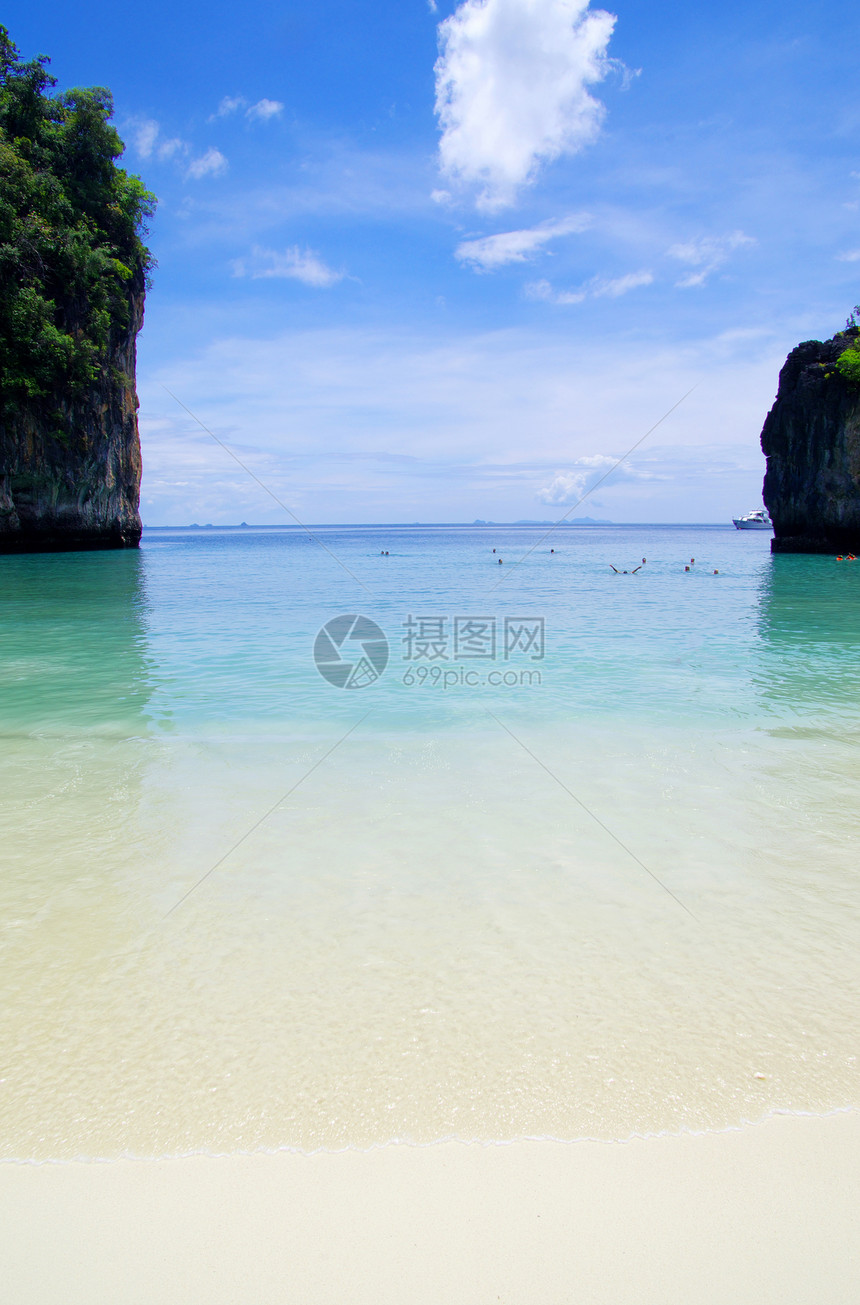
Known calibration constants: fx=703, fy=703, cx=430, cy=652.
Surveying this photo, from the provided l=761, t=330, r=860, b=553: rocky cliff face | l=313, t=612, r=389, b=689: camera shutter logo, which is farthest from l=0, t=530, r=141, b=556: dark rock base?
l=761, t=330, r=860, b=553: rocky cliff face

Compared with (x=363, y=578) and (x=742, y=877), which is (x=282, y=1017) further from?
(x=363, y=578)

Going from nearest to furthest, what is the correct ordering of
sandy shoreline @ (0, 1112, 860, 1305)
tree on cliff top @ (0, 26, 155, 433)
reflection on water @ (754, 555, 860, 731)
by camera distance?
sandy shoreline @ (0, 1112, 860, 1305), reflection on water @ (754, 555, 860, 731), tree on cliff top @ (0, 26, 155, 433)

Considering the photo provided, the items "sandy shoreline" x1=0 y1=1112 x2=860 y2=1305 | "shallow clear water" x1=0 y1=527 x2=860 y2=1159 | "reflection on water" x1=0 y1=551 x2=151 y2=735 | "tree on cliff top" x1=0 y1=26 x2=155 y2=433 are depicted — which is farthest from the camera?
"tree on cliff top" x1=0 y1=26 x2=155 y2=433

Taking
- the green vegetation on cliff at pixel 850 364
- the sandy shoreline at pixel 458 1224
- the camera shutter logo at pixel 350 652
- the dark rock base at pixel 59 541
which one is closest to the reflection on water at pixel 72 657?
the camera shutter logo at pixel 350 652

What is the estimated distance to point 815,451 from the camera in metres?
41.6

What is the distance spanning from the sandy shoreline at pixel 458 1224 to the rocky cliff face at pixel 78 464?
1573 inches

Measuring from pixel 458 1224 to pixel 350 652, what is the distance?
1164cm

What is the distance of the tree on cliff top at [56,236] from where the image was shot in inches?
1273

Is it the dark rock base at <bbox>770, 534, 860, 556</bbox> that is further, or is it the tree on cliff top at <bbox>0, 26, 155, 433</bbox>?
the dark rock base at <bbox>770, 534, 860, 556</bbox>

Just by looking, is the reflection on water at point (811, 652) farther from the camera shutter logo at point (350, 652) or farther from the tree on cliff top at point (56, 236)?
the tree on cliff top at point (56, 236)

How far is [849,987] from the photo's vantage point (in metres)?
3.23

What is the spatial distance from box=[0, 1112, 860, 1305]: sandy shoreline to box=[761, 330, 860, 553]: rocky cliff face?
44482mm

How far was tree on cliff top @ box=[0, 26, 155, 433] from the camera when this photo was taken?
1273 inches

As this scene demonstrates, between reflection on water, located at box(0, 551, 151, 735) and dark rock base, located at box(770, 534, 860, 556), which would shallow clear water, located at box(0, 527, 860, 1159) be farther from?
dark rock base, located at box(770, 534, 860, 556)
